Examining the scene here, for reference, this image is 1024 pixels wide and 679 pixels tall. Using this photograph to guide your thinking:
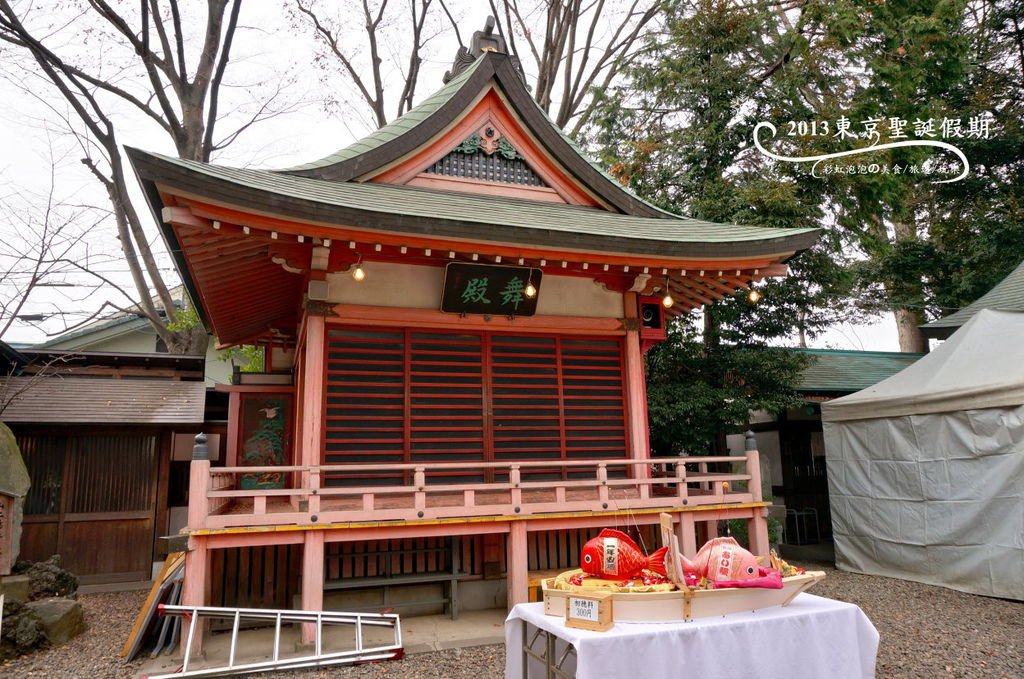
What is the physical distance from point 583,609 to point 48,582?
754 centimetres

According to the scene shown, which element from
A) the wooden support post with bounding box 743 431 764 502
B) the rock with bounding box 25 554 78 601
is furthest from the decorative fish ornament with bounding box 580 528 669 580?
the rock with bounding box 25 554 78 601

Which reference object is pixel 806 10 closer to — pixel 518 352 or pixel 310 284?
pixel 518 352

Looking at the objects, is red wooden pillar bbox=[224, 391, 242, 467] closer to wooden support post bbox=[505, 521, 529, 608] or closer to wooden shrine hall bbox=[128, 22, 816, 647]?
wooden shrine hall bbox=[128, 22, 816, 647]

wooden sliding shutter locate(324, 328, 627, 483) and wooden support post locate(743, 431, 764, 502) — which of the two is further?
wooden support post locate(743, 431, 764, 502)

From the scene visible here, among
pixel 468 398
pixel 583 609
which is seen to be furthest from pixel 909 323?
pixel 583 609

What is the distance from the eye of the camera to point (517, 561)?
7277 mm

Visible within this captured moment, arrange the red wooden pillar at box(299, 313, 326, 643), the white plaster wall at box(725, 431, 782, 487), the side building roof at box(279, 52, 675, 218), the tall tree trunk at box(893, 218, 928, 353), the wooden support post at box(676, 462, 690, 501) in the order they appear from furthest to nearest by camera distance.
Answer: the tall tree trunk at box(893, 218, 928, 353)
the white plaster wall at box(725, 431, 782, 487)
the side building roof at box(279, 52, 675, 218)
the wooden support post at box(676, 462, 690, 501)
the red wooden pillar at box(299, 313, 326, 643)

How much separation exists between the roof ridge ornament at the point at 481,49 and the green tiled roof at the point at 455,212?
238cm

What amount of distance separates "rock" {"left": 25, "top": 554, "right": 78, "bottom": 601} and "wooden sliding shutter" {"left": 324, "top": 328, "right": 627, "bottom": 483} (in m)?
3.83

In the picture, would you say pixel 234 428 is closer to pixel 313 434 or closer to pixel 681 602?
pixel 313 434

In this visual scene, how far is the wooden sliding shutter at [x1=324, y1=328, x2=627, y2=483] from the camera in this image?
805cm

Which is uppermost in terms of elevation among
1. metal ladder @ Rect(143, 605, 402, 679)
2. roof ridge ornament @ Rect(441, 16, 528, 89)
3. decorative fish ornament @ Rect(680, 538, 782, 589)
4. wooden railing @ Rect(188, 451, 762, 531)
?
roof ridge ornament @ Rect(441, 16, 528, 89)

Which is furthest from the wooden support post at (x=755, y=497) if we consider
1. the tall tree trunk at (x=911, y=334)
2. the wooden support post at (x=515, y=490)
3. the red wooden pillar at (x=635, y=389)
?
the tall tree trunk at (x=911, y=334)

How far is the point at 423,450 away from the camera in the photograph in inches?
324
